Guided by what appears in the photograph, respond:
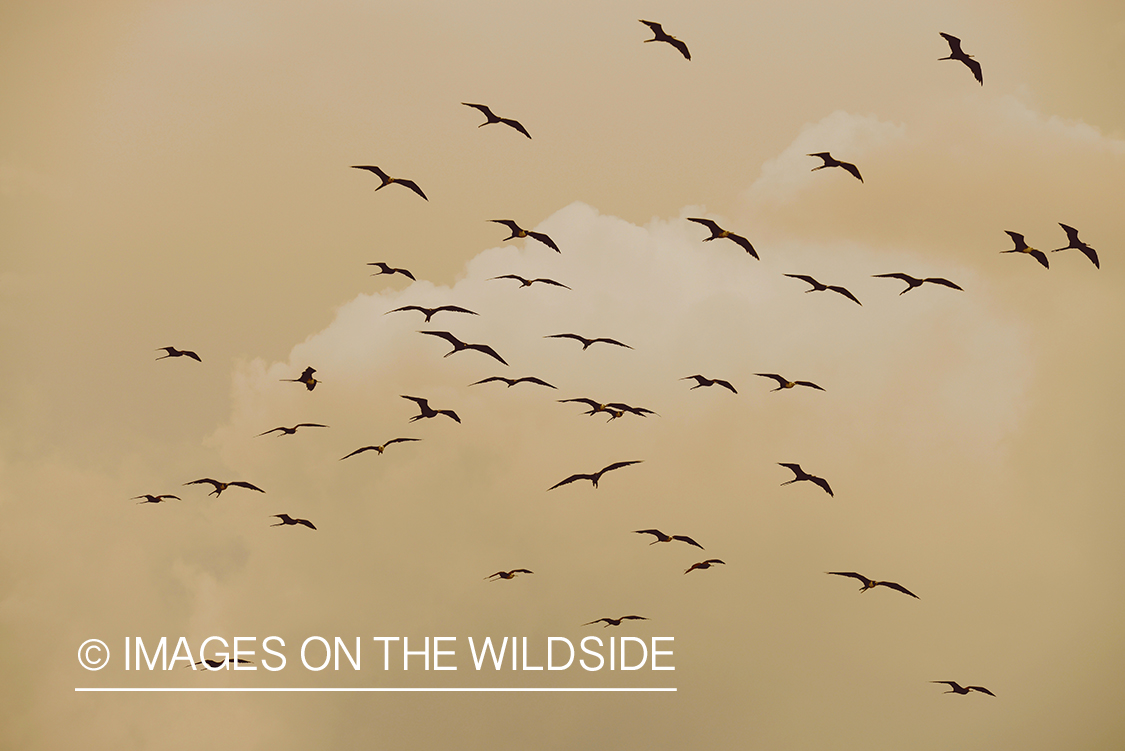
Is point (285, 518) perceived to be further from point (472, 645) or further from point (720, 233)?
point (472, 645)

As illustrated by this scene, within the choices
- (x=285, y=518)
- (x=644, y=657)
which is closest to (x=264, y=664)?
(x=644, y=657)

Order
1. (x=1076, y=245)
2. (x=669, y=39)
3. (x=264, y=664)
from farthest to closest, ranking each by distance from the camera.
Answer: (x=264, y=664) → (x=1076, y=245) → (x=669, y=39)

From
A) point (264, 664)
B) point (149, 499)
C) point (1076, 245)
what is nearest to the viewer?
point (1076, 245)

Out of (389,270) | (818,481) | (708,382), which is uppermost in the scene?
(389,270)

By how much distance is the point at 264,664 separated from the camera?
13762 centimetres

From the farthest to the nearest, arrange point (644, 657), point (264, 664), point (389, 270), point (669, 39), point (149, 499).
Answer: point (264, 664)
point (644, 657)
point (149, 499)
point (389, 270)
point (669, 39)

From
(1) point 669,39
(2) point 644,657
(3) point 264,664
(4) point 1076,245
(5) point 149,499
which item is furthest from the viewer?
(3) point 264,664

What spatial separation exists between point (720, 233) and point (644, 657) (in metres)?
77.5

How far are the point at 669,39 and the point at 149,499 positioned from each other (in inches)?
1549

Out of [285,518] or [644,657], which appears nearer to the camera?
[285,518]

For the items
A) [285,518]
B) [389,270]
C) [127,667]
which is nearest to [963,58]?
[389,270]

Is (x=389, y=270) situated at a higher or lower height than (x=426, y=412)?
higher

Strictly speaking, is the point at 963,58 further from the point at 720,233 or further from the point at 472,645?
the point at 472,645

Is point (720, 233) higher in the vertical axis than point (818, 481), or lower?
higher
